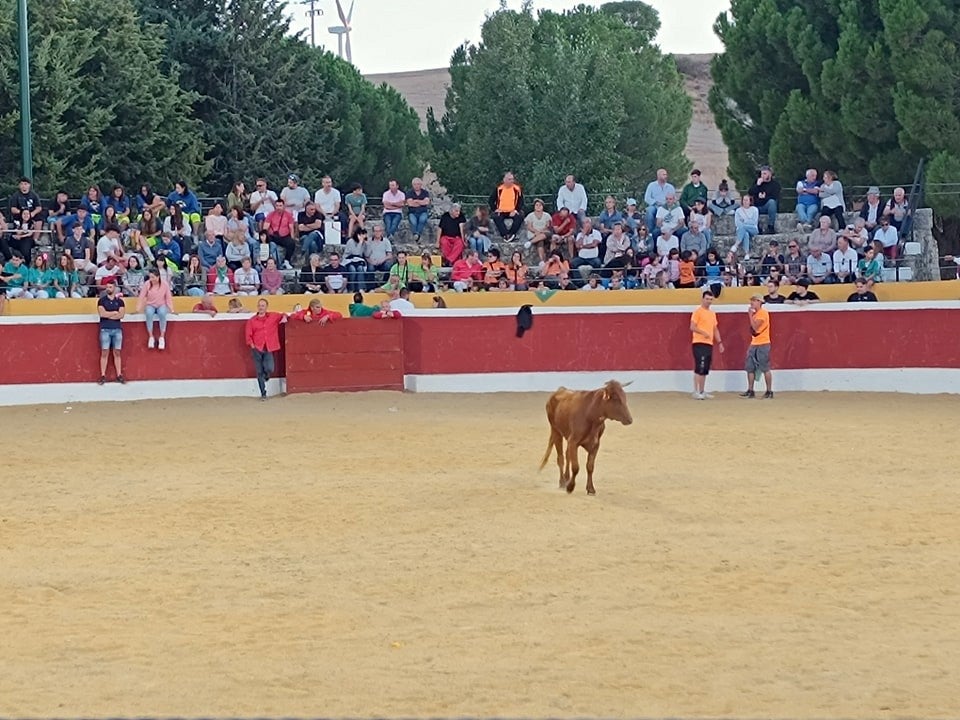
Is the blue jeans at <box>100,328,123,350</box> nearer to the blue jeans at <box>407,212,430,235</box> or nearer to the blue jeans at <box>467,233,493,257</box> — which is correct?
the blue jeans at <box>467,233,493,257</box>

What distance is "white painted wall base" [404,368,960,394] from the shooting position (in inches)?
784

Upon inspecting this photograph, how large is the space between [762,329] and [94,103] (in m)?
16.9

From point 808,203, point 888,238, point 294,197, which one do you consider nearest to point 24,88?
point 294,197

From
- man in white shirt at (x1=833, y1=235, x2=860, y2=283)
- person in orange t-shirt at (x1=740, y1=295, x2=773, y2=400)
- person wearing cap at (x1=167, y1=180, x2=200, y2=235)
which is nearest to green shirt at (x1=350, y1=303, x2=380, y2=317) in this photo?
person wearing cap at (x1=167, y1=180, x2=200, y2=235)

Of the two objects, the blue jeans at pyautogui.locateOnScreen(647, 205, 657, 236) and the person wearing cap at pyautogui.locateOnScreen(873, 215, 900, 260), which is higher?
the blue jeans at pyautogui.locateOnScreen(647, 205, 657, 236)

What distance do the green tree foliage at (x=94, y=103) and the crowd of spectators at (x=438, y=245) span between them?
23.3 feet

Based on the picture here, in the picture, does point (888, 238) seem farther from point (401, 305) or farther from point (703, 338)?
point (401, 305)

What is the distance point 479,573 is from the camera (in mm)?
9734

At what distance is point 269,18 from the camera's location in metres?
36.2

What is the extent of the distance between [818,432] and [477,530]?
6.12 m

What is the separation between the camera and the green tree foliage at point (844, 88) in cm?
2952

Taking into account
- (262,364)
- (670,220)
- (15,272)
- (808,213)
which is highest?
(808,213)

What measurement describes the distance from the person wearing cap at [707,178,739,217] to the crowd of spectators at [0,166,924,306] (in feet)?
0.07

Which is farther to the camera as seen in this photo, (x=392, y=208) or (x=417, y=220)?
(x=417, y=220)
